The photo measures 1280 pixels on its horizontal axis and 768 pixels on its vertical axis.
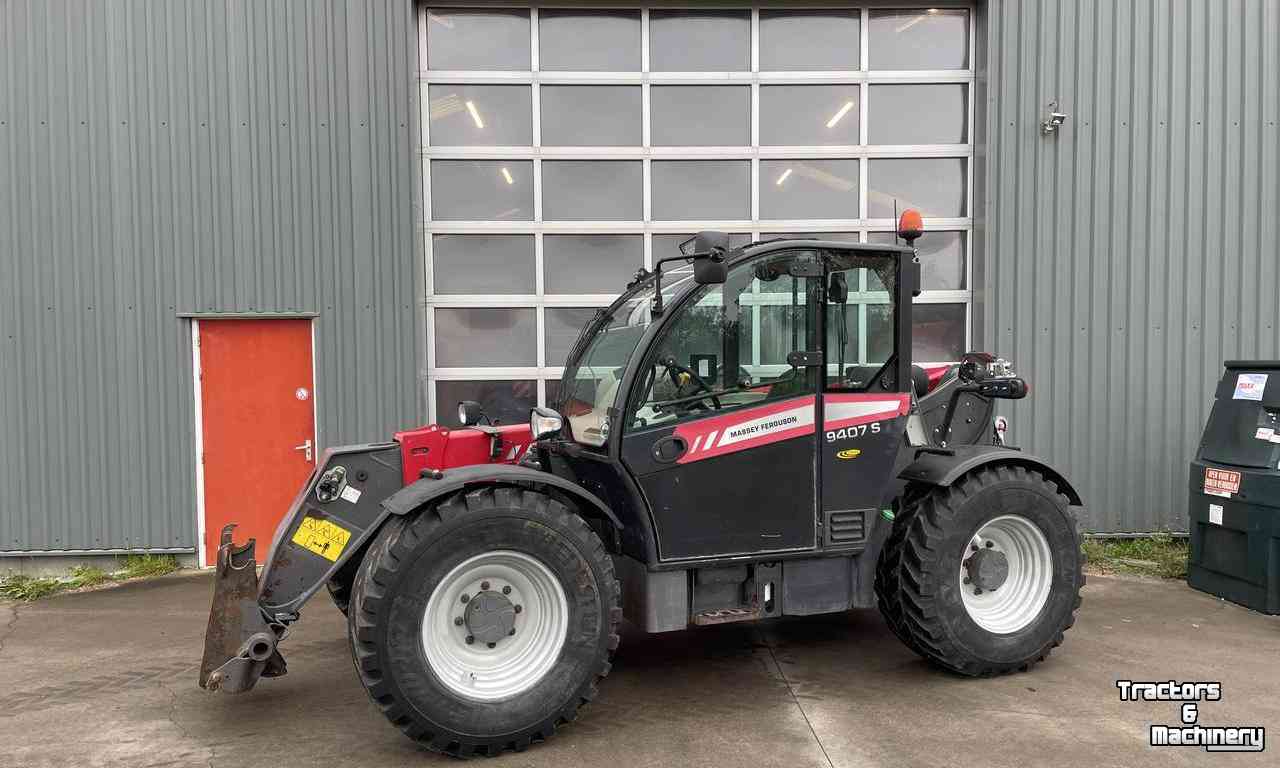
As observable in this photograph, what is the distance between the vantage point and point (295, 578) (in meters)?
3.61

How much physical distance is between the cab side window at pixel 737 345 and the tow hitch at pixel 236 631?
1.88m

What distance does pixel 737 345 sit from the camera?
12.1 feet

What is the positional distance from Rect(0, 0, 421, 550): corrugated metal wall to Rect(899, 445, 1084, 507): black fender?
14.4 ft

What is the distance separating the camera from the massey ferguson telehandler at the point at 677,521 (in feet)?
10.8

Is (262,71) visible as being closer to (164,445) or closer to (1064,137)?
(164,445)

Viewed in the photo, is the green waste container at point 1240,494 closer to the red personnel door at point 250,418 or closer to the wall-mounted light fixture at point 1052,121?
the wall-mounted light fixture at point 1052,121

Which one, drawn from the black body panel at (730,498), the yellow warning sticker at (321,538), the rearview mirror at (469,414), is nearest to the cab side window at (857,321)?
the black body panel at (730,498)

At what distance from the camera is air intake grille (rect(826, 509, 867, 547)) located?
12.7 ft

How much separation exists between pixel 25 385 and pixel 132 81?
8.87 ft

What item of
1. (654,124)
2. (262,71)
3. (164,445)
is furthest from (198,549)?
Result: (654,124)

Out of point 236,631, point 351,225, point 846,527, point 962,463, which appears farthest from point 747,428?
point 351,225

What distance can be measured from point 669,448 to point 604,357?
26.6 inches

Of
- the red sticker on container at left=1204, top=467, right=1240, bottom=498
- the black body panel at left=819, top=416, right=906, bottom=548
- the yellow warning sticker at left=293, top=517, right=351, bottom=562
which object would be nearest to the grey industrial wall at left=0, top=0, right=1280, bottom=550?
the red sticker on container at left=1204, top=467, right=1240, bottom=498

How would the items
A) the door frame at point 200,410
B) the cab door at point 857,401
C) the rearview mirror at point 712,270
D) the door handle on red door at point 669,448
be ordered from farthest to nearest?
1. the door frame at point 200,410
2. the cab door at point 857,401
3. the door handle on red door at point 669,448
4. the rearview mirror at point 712,270
